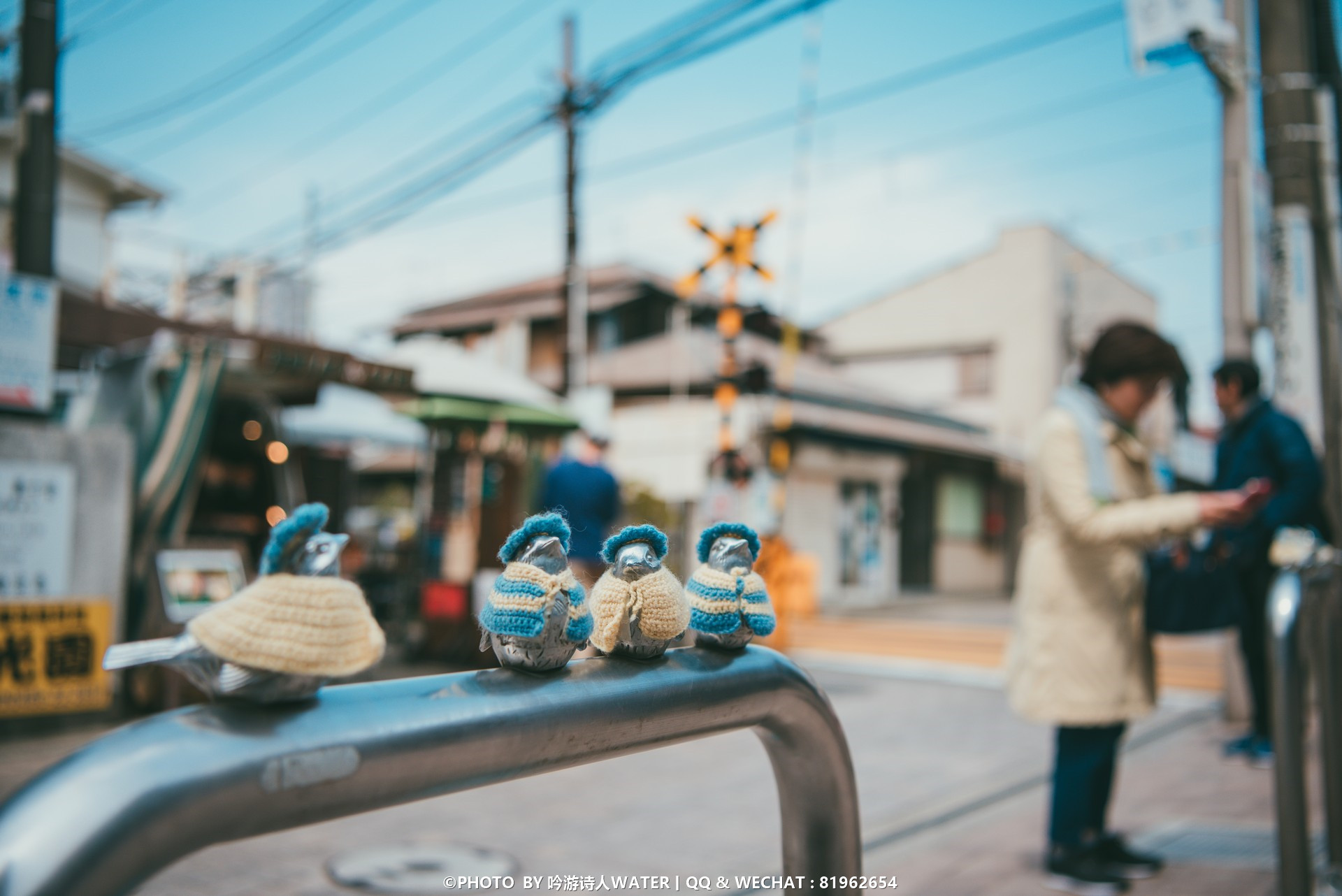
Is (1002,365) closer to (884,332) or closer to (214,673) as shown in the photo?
(884,332)

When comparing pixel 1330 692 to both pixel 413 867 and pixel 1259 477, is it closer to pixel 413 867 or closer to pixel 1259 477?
pixel 1259 477

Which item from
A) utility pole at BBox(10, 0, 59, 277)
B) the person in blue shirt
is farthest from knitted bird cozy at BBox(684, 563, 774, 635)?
utility pole at BBox(10, 0, 59, 277)

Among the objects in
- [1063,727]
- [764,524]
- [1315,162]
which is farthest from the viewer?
[764,524]

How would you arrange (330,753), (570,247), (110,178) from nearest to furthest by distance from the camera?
(330,753) < (570,247) < (110,178)

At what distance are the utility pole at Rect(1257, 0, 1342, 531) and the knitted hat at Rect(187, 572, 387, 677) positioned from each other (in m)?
5.92

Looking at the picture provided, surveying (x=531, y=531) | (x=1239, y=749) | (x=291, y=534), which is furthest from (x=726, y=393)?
(x=291, y=534)

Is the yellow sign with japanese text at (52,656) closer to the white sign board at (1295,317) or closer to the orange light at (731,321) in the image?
the orange light at (731,321)

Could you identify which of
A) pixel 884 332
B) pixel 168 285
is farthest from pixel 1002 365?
pixel 168 285

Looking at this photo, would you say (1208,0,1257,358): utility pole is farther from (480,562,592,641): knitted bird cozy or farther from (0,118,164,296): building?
(0,118,164,296): building

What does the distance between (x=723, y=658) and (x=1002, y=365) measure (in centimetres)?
2570

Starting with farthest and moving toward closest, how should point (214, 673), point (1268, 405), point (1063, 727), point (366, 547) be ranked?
point (366, 547), point (1268, 405), point (1063, 727), point (214, 673)

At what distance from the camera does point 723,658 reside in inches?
43.4

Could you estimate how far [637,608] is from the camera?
989 mm

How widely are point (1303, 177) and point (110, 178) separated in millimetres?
19188
